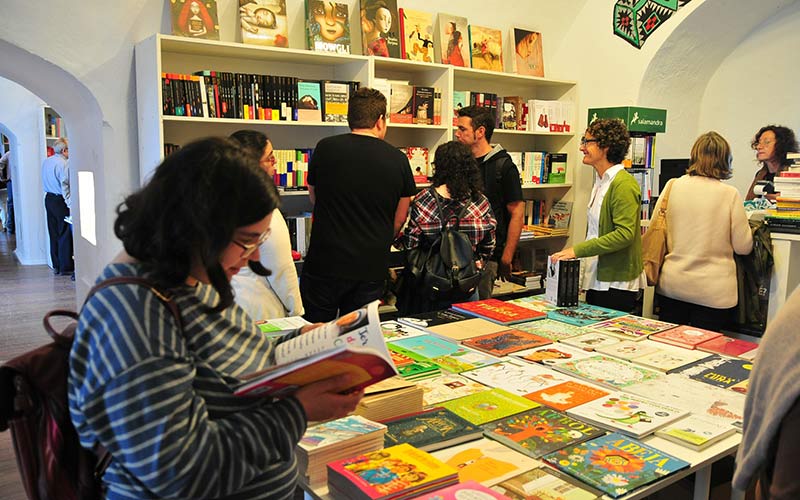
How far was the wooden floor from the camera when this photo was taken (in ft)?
10.5

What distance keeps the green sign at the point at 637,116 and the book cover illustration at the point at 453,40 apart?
1.10 m

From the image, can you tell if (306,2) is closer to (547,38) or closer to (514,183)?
(514,183)

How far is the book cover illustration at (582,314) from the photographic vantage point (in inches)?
117

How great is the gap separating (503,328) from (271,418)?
6.11 ft

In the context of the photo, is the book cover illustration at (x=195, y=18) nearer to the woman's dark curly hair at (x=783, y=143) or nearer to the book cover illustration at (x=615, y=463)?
the book cover illustration at (x=615, y=463)

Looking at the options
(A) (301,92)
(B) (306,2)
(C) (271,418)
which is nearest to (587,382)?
(C) (271,418)

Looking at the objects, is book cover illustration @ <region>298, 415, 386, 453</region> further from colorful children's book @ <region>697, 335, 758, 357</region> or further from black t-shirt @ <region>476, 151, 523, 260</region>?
black t-shirt @ <region>476, 151, 523, 260</region>

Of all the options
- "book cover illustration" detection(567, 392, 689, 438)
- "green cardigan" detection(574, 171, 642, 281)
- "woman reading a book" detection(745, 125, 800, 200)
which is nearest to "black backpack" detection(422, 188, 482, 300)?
"green cardigan" detection(574, 171, 642, 281)

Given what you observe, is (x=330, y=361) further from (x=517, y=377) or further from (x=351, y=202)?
(x=351, y=202)

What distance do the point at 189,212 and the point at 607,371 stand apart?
1.78 metres

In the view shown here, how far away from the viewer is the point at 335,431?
1.62 meters

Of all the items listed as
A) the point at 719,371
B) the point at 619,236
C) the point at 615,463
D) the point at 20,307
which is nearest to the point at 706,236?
the point at 619,236

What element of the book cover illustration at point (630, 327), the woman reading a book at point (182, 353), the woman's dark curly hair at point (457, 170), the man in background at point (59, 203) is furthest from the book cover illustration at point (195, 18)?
the man in background at point (59, 203)

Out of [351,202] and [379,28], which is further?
[379,28]
